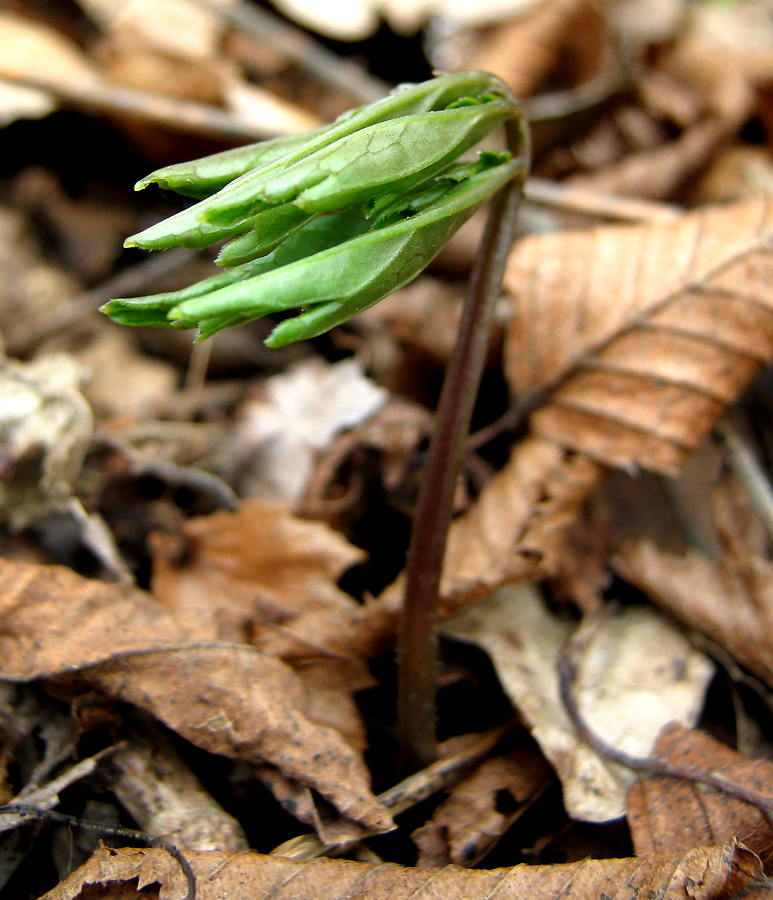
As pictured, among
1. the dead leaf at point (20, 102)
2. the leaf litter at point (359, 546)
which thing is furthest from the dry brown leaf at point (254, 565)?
the dead leaf at point (20, 102)

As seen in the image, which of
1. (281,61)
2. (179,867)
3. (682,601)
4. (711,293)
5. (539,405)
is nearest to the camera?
(179,867)

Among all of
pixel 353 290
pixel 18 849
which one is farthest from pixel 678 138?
pixel 18 849

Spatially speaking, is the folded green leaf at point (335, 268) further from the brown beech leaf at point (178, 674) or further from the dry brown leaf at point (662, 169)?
the dry brown leaf at point (662, 169)

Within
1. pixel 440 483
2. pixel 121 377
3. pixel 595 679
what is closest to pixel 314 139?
pixel 440 483

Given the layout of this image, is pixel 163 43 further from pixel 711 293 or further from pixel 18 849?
pixel 18 849

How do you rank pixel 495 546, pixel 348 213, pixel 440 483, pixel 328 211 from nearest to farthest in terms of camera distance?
pixel 328 211, pixel 348 213, pixel 440 483, pixel 495 546

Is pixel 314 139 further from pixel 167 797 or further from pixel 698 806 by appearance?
pixel 698 806

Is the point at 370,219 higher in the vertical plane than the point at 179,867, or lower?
higher
